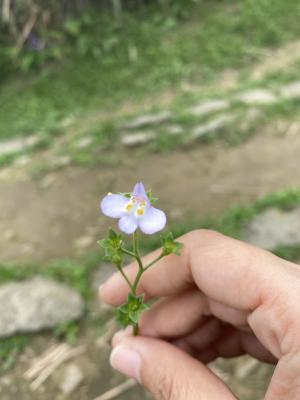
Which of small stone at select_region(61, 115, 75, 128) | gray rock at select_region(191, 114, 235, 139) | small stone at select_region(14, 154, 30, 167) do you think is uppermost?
small stone at select_region(61, 115, 75, 128)

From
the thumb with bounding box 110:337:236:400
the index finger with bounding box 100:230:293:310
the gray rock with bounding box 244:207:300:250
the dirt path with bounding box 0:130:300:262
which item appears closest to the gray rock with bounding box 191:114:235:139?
the dirt path with bounding box 0:130:300:262

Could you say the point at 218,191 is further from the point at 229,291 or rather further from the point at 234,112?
the point at 229,291

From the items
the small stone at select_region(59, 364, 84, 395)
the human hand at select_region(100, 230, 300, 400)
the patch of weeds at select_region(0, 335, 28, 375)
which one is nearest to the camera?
the human hand at select_region(100, 230, 300, 400)

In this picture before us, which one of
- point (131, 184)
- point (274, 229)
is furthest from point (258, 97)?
point (274, 229)

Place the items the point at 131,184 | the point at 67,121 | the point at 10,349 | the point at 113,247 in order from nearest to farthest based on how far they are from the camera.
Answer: the point at 113,247
the point at 10,349
the point at 131,184
the point at 67,121

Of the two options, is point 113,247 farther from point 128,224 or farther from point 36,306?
point 36,306

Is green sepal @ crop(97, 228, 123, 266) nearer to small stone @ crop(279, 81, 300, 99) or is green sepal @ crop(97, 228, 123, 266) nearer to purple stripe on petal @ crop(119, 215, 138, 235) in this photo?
purple stripe on petal @ crop(119, 215, 138, 235)

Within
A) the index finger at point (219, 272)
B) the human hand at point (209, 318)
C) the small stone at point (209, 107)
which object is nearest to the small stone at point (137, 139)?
the small stone at point (209, 107)
